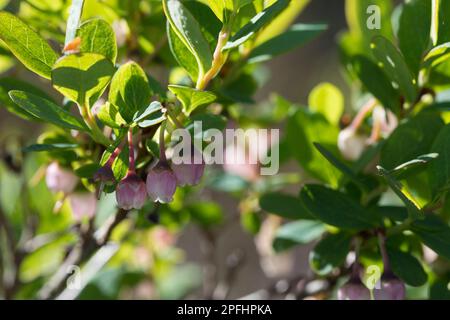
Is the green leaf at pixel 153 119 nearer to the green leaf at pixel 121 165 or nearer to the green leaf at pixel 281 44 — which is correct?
the green leaf at pixel 121 165

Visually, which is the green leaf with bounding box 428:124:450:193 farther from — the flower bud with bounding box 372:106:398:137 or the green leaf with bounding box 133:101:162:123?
the green leaf with bounding box 133:101:162:123

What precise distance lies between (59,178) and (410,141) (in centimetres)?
52

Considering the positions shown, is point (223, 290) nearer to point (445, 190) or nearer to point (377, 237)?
point (377, 237)

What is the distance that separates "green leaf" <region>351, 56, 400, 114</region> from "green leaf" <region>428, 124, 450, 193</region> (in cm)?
15

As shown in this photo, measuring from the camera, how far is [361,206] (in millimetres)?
981

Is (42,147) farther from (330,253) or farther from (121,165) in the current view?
(330,253)

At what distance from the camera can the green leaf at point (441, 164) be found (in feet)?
2.86

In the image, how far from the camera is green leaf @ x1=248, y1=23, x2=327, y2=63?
3.39ft

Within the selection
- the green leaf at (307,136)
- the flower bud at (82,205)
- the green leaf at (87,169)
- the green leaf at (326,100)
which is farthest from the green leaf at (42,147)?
the green leaf at (326,100)

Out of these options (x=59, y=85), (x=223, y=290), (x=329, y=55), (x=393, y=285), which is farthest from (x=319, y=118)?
(x=329, y=55)

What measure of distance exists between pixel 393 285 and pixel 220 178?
21.8 inches

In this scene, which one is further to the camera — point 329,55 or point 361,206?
point 329,55

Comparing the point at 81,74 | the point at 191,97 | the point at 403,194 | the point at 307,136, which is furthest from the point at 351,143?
the point at 81,74

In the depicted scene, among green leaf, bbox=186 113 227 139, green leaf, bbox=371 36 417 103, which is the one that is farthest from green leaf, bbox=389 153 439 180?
green leaf, bbox=186 113 227 139
